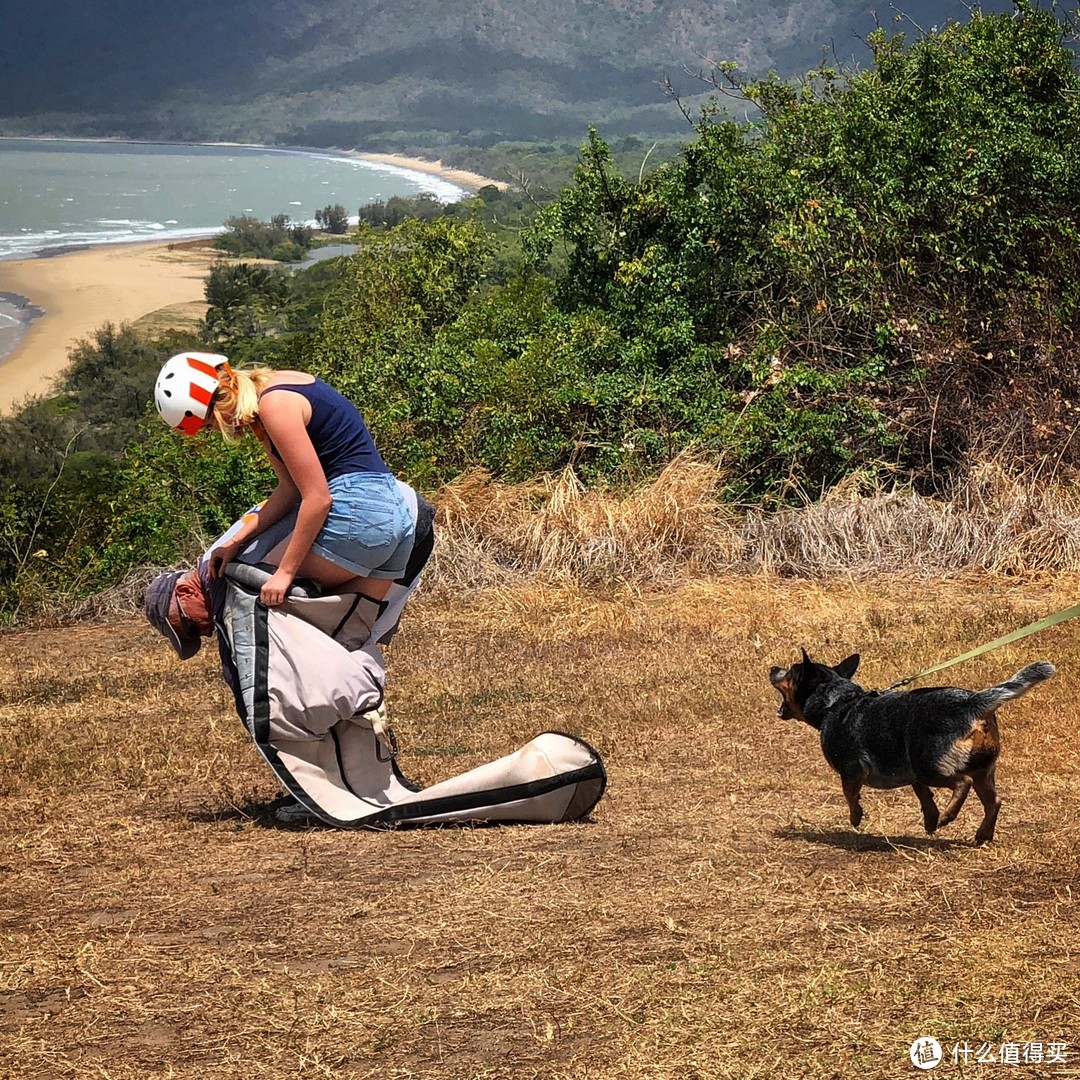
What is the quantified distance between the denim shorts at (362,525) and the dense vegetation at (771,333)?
8072mm

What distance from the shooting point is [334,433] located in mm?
6137

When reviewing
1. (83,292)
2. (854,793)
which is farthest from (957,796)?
(83,292)

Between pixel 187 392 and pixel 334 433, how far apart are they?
63 centimetres

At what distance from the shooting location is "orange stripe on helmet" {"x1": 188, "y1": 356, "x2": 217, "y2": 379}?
232 inches

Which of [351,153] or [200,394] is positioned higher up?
[200,394]

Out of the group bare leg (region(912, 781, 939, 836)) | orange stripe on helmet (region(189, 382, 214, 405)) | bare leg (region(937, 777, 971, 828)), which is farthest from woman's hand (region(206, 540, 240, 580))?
bare leg (region(937, 777, 971, 828))

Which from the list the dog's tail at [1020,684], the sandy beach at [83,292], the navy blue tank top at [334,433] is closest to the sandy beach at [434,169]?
the sandy beach at [83,292]

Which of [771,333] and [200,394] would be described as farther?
[771,333]

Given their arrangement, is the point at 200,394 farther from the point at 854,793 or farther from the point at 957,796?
→ the point at 957,796

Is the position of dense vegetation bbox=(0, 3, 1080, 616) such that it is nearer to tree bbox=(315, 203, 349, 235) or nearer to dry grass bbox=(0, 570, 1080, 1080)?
dry grass bbox=(0, 570, 1080, 1080)

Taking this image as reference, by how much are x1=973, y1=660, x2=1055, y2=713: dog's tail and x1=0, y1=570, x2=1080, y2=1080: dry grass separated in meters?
0.61

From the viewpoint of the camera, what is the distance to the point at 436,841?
19.6ft

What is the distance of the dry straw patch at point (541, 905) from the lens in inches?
155

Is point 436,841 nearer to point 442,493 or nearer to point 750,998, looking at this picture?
point 750,998
